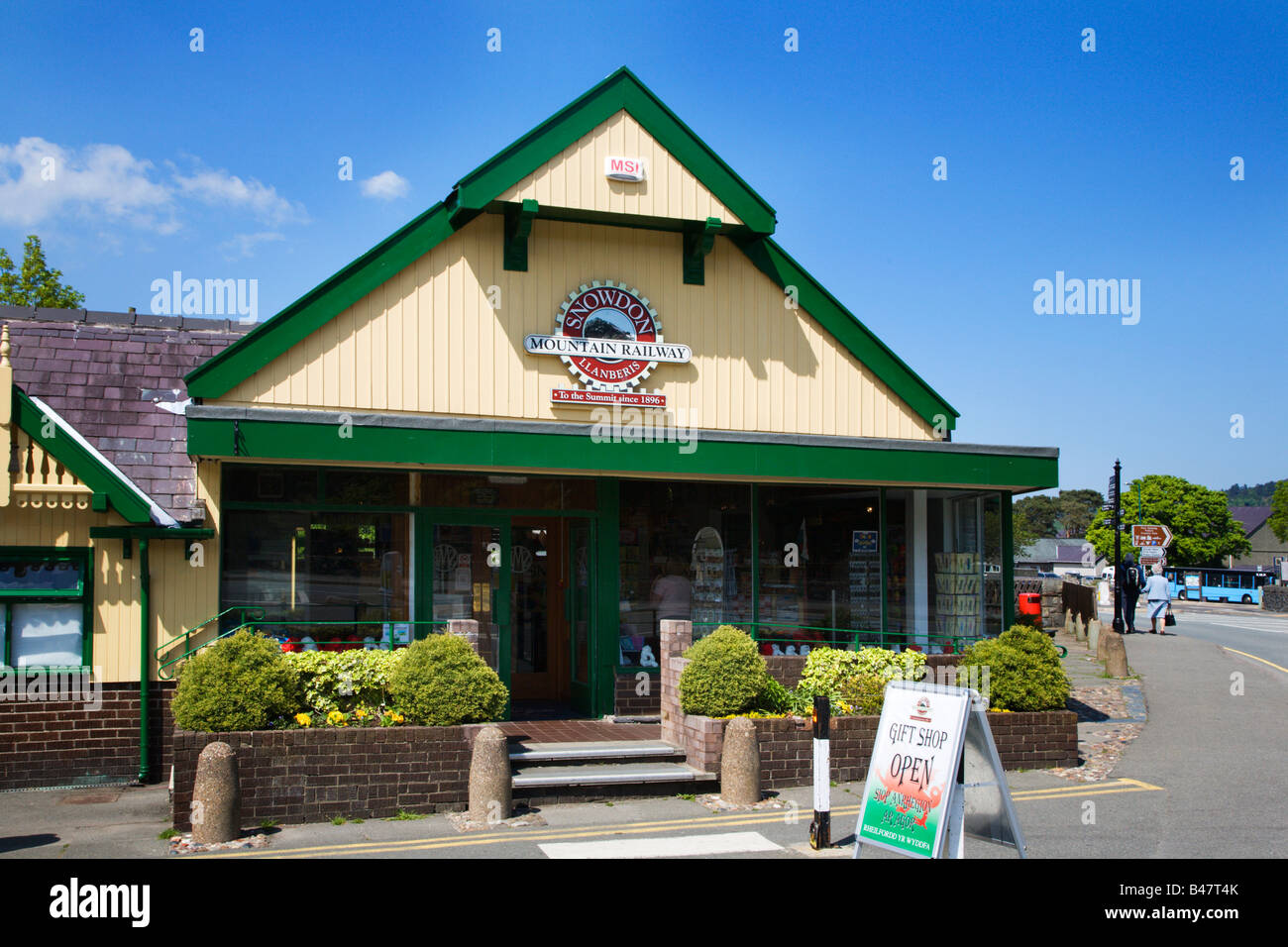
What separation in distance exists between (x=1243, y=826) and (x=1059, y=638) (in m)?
23.9

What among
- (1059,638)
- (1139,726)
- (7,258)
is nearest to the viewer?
(1139,726)

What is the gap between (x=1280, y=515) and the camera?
9481cm

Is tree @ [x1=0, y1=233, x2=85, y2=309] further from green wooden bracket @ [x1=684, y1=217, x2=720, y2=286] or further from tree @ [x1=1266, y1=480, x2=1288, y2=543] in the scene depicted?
tree @ [x1=1266, y1=480, x2=1288, y2=543]

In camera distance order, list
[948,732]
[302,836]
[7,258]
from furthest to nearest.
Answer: [7,258] → [302,836] → [948,732]

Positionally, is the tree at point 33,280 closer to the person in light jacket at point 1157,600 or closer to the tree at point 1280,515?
the person in light jacket at point 1157,600

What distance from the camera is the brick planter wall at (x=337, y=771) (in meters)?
9.25

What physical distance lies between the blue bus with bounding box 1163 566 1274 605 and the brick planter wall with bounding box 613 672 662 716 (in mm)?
Answer: 54939

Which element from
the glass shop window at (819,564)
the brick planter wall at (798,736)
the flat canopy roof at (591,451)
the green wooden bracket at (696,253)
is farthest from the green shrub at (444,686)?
the green wooden bracket at (696,253)

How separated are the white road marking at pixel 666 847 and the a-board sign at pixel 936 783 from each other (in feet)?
3.91

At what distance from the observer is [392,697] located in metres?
10.3

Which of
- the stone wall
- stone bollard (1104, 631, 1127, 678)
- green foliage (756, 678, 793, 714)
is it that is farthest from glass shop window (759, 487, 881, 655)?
the stone wall

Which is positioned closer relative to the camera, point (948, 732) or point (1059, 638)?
point (948, 732)
